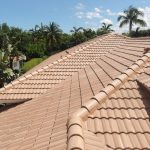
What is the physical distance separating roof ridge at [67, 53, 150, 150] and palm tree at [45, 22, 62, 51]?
67984mm

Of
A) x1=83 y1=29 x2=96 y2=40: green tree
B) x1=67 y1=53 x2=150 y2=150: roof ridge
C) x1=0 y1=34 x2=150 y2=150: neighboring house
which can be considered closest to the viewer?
x1=67 y1=53 x2=150 y2=150: roof ridge

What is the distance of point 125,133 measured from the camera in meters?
5.96

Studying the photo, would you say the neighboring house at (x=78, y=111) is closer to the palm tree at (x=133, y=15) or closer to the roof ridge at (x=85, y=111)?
the roof ridge at (x=85, y=111)

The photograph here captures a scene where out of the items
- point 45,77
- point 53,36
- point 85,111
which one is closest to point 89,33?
point 53,36

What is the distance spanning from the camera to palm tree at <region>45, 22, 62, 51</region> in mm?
76438

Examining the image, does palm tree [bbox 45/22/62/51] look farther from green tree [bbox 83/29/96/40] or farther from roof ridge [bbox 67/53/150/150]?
roof ridge [bbox 67/53/150/150]

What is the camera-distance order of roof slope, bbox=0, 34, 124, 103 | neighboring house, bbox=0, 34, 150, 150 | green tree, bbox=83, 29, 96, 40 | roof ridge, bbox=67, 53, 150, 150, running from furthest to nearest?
1. green tree, bbox=83, 29, 96, 40
2. roof slope, bbox=0, 34, 124, 103
3. neighboring house, bbox=0, 34, 150, 150
4. roof ridge, bbox=67, 53, 150, 150

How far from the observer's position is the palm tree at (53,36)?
251 ft

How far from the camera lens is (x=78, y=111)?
652 cm

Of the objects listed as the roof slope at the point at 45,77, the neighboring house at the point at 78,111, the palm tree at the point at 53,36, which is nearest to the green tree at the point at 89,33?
the palm tree at the point at 53,36

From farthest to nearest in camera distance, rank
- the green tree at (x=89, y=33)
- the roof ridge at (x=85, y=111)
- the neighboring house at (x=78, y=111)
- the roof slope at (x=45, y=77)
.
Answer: the green tree at (x=89, y=33) < the roof slope at (x=45, y=77) < the neighboring house at (x=78, y=111) < the roof ridge at (x=85, y=111)

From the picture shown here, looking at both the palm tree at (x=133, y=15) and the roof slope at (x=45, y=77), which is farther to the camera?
the palm tree at (x=133, y=15)

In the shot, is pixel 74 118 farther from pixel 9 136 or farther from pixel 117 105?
pixel 9 136

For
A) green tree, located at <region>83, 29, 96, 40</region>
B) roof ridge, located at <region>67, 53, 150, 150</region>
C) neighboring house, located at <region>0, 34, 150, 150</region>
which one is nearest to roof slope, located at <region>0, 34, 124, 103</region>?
neighboring house, located at <region>0, 34, 150, 150</region>
